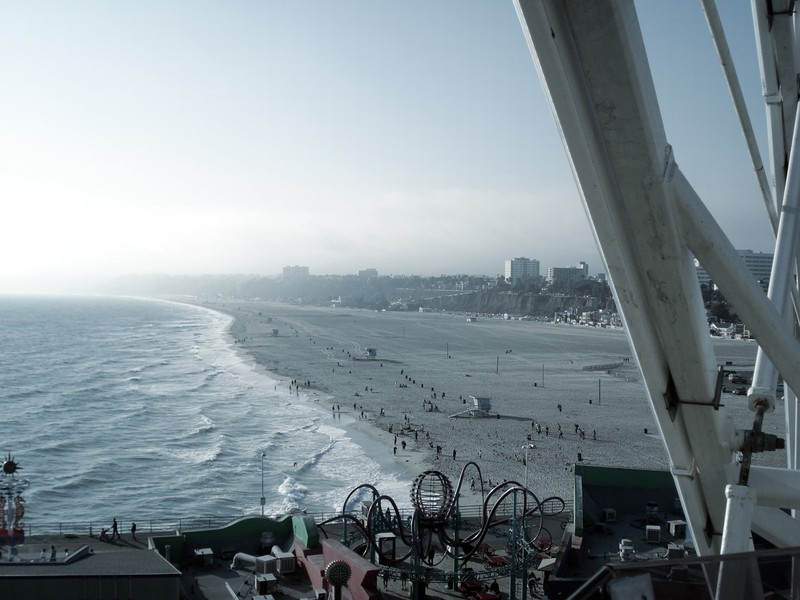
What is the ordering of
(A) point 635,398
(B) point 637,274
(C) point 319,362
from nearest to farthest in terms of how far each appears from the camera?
(B) point 637,274
(A) point 635,398
(C) point 319,362

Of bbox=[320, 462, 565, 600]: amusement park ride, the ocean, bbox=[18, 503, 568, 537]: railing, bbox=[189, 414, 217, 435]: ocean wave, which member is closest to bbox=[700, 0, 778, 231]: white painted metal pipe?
bbox=[320, 462, 565, 600]: amusement park ride

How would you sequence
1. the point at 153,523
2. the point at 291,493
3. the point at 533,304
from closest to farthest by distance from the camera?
the point at 153,523 < the point at 291,493 < the point at 533,304

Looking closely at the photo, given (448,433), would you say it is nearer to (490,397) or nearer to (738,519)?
(490,397)

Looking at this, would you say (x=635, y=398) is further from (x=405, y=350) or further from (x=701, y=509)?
(x=701, y=509)

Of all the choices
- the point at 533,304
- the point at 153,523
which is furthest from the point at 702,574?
the point at 533,304

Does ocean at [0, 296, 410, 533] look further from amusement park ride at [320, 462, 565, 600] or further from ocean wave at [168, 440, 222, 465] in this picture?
amusement park ride at [320, 462, 565, 600]

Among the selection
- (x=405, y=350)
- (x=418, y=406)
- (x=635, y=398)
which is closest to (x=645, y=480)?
(x=418, y=406)
